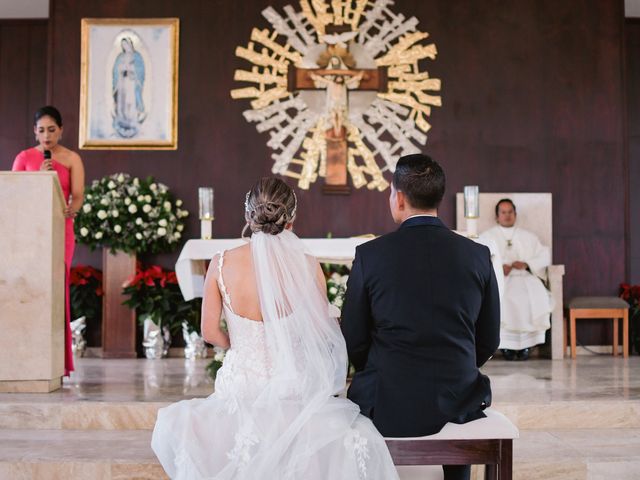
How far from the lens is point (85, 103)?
7.80 m

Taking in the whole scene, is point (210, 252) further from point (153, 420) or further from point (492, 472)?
point (492, 472)

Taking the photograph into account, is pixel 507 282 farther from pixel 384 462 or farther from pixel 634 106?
pixel 384 462

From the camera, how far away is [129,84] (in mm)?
7828

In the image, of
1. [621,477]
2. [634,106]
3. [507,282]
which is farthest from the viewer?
[634,106]

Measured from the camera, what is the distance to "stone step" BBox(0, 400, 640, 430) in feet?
14.6

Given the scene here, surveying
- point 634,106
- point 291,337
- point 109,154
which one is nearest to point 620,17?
point 634,106

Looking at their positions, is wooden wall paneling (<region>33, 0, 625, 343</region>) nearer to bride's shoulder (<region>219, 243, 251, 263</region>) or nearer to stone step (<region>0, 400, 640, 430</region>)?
stone step (<region>0, 400, 640, 430</region>)

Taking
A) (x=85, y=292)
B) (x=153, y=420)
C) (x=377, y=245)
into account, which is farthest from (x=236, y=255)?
(x=85, y=292)

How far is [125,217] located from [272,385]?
4.72 meters

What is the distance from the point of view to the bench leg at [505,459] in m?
2.69

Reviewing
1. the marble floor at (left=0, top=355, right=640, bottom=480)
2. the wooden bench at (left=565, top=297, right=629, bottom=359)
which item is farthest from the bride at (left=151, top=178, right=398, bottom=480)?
the wooden bench at (left=565, top=297, right=629, bottom=359)

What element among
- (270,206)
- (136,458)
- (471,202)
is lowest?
(136,458)

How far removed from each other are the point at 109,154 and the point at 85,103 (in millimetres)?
551

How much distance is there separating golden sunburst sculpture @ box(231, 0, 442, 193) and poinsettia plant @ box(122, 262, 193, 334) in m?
1.55
